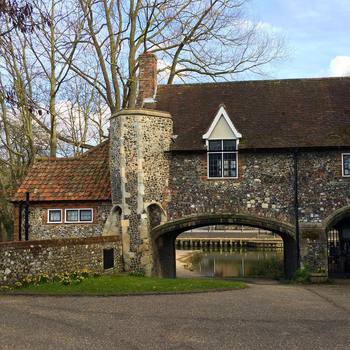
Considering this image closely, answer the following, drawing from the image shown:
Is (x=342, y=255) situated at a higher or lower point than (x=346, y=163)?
lower

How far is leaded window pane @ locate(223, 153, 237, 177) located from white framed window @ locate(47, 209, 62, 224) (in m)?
7.58

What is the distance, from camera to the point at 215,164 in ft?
73.4

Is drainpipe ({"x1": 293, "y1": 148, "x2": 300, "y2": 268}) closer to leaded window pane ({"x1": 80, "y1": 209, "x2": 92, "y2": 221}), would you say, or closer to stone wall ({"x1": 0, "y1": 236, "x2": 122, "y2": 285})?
stone wall ({"x1": 0, "y1": 236, "x2": 122, "y2": 285})

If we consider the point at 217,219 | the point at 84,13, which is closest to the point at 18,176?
the point at 84,13

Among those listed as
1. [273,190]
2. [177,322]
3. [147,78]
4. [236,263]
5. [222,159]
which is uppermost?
[147,78]

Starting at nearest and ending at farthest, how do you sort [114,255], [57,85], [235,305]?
[235,305] → [114,255] → [57,85]

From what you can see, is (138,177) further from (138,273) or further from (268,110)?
(268,110)

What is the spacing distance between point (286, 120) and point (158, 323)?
14.6 metres

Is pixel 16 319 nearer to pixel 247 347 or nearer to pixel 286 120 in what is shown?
pixel 247 347

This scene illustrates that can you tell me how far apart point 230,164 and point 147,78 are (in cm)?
649

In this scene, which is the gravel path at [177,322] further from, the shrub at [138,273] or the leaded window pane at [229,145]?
the leaded window pane at [229,145]

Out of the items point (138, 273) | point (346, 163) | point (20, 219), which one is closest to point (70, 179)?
point (20, 219)

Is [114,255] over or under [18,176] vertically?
under

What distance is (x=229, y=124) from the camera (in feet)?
73.2
